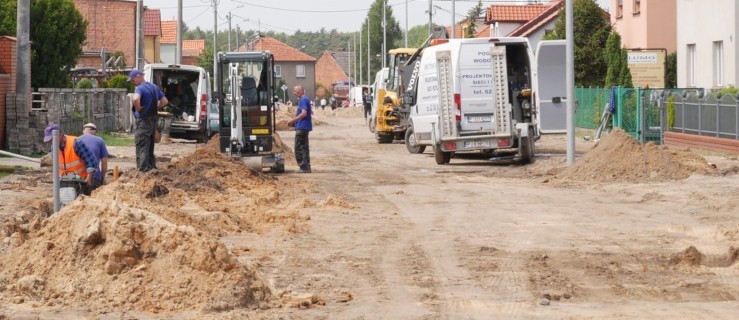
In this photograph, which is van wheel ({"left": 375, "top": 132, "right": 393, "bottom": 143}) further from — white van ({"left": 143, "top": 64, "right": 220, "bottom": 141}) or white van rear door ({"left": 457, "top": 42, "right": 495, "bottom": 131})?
white van rear door ({"left": 457, "top": 42, "right": 495, "bottom": 131})

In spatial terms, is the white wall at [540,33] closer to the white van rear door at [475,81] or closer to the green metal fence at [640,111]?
the green metal fence at [640,111]

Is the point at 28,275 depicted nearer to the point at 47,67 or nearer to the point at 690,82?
the point at 690,82

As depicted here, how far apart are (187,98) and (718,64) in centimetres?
1676

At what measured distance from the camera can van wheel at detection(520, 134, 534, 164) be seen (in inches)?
1035

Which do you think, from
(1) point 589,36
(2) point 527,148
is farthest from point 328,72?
(2) point 527,148

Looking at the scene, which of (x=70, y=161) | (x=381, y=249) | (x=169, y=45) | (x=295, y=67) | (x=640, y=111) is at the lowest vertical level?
(x=381, y=249)

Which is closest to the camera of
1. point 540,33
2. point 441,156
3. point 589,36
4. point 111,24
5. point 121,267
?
point 121,267

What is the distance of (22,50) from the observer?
91.1 feet

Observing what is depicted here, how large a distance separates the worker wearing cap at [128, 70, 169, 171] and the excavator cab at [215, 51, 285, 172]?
4239mm

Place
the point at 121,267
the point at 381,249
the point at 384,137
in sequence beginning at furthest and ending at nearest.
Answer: the point at 384,137
the point at 381,249
the point at 121,267

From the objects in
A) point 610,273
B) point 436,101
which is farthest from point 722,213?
point 436,101

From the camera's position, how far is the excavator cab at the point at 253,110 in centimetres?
2417

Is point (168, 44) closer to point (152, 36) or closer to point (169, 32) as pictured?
point (169, 32)

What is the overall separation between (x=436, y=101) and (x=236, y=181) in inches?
321
